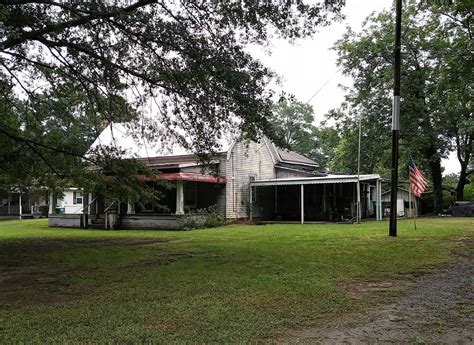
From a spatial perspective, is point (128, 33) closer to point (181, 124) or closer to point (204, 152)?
point (181, 124)

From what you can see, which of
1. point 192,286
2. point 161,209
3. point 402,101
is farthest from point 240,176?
point 192,286

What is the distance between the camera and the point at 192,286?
7.27 m

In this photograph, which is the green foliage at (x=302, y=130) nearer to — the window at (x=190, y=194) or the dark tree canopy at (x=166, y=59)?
the window at (x=190, y=194)

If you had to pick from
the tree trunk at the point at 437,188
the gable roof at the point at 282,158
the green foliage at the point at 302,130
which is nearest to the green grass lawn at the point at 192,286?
the gable roof at the point at 282,158

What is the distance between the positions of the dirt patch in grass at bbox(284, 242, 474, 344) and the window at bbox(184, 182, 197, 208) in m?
17.9

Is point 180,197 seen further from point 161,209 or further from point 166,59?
point 166,59

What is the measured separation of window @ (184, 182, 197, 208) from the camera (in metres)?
24.6

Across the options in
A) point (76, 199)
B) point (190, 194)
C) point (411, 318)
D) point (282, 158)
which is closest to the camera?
point (411, 318)

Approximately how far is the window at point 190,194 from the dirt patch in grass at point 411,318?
703 inches

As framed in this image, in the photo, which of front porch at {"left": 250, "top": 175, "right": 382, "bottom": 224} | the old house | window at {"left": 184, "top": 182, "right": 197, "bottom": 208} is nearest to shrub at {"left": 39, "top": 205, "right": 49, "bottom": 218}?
the old house

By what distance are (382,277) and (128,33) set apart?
8401mm

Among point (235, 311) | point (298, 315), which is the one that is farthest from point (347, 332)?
point (235, 311)

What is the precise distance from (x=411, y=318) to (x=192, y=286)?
348cm

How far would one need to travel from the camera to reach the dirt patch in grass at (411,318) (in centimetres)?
455
